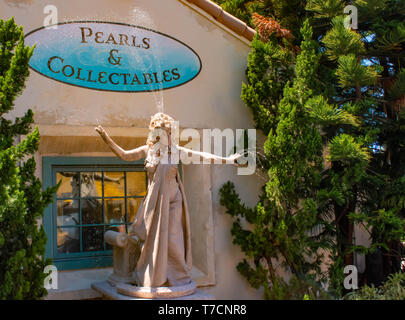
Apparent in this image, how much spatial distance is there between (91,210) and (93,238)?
0.37 m

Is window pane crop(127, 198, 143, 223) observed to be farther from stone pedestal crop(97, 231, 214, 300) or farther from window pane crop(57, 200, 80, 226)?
stone pedestal crop(97, 231, 214, 300)

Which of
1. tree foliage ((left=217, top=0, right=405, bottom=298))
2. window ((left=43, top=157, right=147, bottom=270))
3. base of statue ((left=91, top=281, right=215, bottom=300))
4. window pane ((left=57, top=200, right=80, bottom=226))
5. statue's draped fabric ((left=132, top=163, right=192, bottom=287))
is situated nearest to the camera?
base of statue ((left=91, top=281, right=215, bottom=300))

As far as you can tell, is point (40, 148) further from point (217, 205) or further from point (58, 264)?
point (217, 205)

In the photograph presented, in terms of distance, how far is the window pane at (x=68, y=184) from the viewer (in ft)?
22.8

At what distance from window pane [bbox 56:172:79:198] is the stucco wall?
1.00ft

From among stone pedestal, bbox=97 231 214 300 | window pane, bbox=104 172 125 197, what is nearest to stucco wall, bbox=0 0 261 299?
window pane, bbox=104 172 125 197

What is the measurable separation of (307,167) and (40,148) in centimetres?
332

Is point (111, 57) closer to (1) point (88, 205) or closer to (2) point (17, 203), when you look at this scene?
(1) point (88, 205)

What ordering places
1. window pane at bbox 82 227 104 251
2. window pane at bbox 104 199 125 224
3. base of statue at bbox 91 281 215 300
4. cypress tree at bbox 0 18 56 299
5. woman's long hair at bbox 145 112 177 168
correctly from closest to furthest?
cypress tree at bbox 0 18 56 299
base of statue at bbox 91 281 215 300
woman's long hair at bbox 145 112 177 168
window pane at bbox 82 227 104 251
window pane at bbox 104 199 125 224

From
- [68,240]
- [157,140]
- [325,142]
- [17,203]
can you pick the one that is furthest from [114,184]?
[325,142]

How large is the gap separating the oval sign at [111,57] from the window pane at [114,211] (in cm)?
157

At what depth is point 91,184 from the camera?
712 centimetres

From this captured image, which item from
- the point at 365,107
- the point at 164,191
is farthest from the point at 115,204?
the point at 365,107

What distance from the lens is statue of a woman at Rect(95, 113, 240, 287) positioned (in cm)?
544
